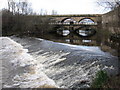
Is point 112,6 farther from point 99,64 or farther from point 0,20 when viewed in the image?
point 0,20

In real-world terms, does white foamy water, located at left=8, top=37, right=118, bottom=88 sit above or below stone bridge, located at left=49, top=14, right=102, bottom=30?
below

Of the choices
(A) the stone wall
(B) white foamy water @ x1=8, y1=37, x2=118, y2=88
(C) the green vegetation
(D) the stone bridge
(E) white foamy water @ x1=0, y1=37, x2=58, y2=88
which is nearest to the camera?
(C) the green vegetation

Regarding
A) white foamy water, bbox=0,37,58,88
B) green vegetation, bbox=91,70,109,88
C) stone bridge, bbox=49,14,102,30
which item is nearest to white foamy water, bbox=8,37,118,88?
white foamy water, bbox=0,37,58,88

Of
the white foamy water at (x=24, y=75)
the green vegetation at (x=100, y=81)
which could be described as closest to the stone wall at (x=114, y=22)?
the green vegetation at (x=100, y=81)

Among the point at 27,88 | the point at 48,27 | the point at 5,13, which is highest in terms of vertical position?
the point at 5,13

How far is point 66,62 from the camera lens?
9.75 metres

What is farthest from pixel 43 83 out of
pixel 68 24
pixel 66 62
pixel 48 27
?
pixel 68 24

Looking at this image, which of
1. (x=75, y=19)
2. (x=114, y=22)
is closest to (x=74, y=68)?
(x=114, y=22)

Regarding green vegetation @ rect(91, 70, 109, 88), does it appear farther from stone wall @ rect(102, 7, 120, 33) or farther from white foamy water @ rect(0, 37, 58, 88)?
stone wall @ rect(102, 7, 120, 33)

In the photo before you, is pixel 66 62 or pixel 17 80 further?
pixel 66 62

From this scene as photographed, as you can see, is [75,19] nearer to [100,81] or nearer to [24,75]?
[24,75]

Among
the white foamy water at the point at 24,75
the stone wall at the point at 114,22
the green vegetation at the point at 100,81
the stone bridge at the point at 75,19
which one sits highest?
the stone bridge at the point at 75,19

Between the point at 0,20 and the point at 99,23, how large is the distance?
26.5m

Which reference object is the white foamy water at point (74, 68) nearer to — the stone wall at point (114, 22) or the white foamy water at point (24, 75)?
the white foamy water at point (24, 75)
